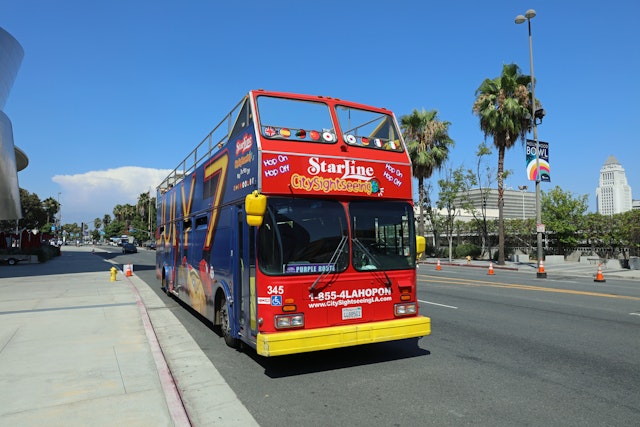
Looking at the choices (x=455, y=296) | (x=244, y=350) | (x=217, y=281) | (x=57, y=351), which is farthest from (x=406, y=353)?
(x=455, y=296)

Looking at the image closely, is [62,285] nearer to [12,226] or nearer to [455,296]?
[455,296]

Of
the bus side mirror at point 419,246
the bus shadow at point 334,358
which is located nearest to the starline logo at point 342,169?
the bus side mirror at point 419,246

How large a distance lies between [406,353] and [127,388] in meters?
3.97

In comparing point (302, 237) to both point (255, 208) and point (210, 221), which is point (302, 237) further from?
point (210, 221)

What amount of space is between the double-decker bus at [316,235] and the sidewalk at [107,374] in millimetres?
888

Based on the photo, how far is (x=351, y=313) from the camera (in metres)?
6.01

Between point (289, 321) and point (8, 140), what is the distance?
5401 centimetres

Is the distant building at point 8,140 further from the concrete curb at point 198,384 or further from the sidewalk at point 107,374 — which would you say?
the concrete curb at point 198,384

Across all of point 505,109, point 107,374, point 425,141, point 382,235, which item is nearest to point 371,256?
point 382,235

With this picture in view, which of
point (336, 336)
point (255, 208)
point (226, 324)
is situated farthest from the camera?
point (226, 324)

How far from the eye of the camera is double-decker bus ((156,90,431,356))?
566cm

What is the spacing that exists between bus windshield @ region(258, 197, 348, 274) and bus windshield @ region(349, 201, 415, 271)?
0.67 ft

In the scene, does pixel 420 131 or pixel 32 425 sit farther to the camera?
pixel 420 131

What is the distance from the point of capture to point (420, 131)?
3603cm
